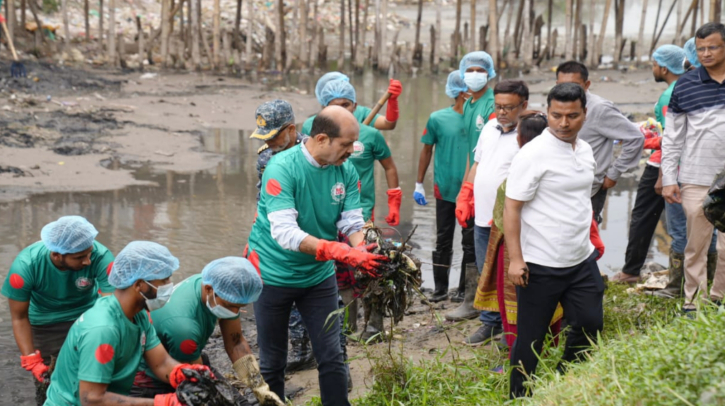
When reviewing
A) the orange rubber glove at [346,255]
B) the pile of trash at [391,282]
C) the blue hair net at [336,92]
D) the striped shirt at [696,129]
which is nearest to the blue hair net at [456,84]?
the blue hair net at [336,92]

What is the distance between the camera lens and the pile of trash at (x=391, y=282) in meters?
3.79

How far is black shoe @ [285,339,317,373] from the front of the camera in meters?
5.09

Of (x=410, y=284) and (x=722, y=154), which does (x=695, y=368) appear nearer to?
(x=410, y=284)

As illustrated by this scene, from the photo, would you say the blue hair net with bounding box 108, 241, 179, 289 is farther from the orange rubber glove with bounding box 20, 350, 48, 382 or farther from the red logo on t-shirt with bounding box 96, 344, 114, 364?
the orange rubber glove with bounding box 20, 350, 48, 382

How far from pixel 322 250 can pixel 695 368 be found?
167 centimetres

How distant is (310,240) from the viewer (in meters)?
3.61

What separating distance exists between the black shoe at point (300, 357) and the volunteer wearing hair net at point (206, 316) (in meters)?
1.14

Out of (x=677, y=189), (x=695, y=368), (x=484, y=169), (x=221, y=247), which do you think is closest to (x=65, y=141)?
(x=221, y=247)

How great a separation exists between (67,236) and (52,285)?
0.42 metres

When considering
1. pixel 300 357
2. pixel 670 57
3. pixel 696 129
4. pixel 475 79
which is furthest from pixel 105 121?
pixel 696 129

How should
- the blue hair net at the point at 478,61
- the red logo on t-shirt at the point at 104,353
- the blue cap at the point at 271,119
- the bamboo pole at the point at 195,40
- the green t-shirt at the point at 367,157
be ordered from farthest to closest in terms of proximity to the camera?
the bamboo pole at the point at 195,40, the blue hair net at the point at 478,61, the green t-shirt at the point at 367,157, the blue cap at the point at 271,119, the red logo on t-shirt at the point at 104,353

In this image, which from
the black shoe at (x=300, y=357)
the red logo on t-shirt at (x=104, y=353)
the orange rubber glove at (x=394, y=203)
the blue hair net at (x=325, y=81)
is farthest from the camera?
the orange rubber glove at (x=394, y=203)

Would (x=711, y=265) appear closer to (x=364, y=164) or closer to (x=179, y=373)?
(x=364, y=164)

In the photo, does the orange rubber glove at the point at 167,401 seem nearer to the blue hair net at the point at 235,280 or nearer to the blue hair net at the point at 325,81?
the blue hair net at the point at 235,280
